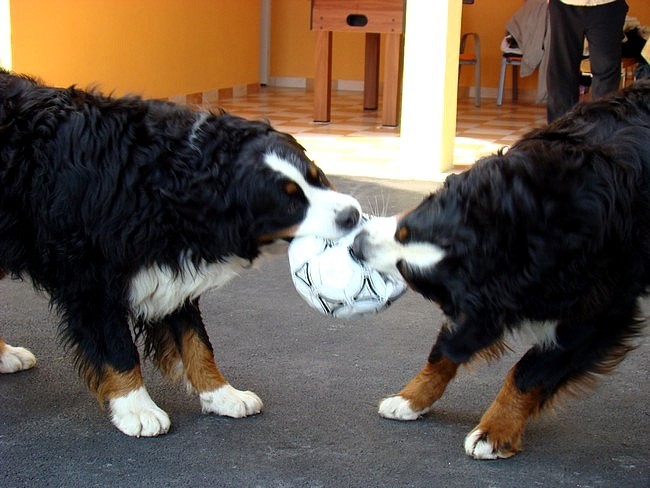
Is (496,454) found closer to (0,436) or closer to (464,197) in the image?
(464,197)

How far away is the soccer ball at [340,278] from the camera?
2480 mm

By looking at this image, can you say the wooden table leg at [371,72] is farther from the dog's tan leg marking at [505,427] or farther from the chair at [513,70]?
the dog's tan leg marking at [505,427]

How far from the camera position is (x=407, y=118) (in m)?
6.50

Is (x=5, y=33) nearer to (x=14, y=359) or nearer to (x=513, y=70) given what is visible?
(x=14, y=359)

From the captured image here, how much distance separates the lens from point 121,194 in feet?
8.08

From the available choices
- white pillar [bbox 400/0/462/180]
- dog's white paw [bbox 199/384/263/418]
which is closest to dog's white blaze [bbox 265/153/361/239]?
dog's white paw [bbox 199/384/263/418]

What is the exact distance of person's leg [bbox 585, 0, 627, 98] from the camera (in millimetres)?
5984

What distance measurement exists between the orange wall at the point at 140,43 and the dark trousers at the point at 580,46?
129 inches

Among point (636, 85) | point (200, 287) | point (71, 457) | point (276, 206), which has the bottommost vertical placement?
point (71, 457)

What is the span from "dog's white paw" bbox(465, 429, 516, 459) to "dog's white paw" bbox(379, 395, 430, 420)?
266 mm

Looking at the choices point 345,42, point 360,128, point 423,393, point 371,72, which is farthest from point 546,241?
point 345,42

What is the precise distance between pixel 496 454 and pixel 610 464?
0.34 m

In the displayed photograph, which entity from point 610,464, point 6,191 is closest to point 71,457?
point 6,191

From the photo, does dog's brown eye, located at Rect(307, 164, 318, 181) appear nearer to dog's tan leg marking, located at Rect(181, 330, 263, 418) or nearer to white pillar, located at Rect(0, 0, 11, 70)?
dog's tan leg marking, located at Rect(181, 330, 263, 418)
